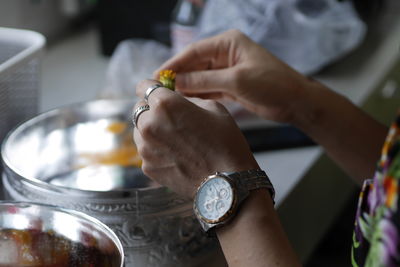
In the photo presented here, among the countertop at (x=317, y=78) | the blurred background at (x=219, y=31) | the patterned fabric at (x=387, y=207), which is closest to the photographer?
the patterned fabric at (x=387, y=207)

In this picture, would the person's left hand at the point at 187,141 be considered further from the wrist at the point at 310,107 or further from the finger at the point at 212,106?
the wrist at the point at 310,107

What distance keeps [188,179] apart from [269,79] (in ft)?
0.96

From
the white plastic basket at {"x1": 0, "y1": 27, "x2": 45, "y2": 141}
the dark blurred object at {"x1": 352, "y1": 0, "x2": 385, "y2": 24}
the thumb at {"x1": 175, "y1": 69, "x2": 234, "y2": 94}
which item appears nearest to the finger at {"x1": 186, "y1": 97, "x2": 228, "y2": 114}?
the thumb at {"x1": 175, "y1": 69, "x2": 234, "y2": 94}

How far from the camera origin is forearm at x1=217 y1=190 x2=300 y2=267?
657 millimetres

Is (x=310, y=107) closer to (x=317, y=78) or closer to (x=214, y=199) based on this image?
(x=214, y=199)

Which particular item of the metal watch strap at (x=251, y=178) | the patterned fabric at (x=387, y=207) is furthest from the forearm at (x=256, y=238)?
the patterned fabric at (x=387, y=207)

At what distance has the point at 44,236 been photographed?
0.67 metres

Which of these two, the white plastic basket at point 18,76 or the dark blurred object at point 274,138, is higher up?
the white plastic basket at point 18,76

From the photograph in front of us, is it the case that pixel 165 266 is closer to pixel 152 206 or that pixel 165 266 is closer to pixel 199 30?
pixel 152 206

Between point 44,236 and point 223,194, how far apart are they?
201 millimetres

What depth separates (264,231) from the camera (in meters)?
0.66

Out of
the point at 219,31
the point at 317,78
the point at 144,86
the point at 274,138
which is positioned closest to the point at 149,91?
the point at 144,86

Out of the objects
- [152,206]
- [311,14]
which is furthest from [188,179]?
[311,14]

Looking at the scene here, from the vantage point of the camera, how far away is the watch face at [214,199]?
0.66 metres
